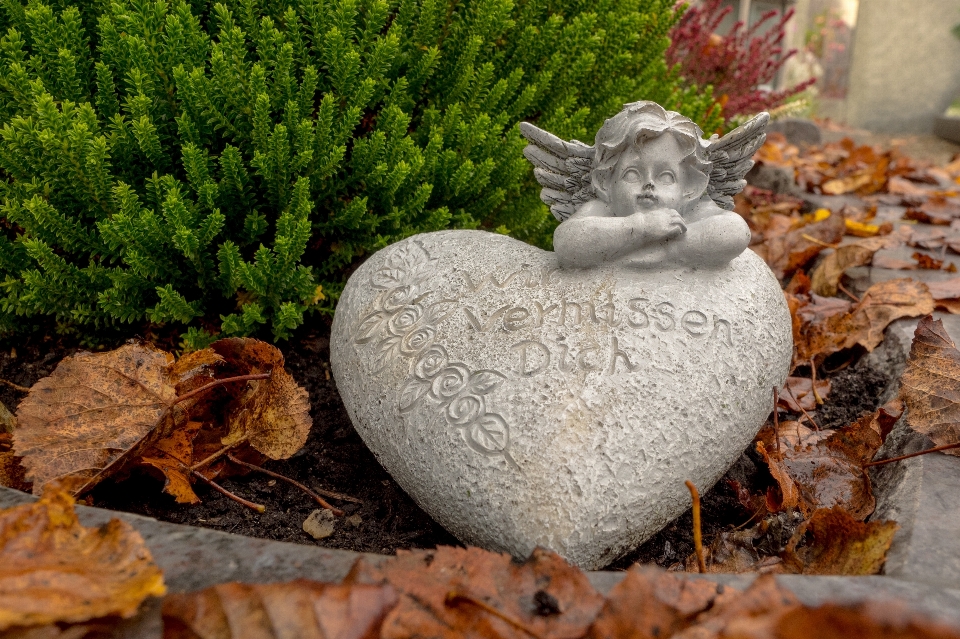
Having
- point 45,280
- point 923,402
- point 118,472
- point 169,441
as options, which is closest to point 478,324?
point 169,441

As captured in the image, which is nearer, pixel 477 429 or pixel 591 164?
pixel 477 429

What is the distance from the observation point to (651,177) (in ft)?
6.01

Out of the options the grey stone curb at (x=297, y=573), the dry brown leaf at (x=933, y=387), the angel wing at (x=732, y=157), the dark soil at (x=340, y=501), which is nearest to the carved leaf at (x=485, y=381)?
the dark soil at (x=340, y=501)

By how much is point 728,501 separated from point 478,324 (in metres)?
0.81

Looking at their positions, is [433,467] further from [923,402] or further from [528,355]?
[923,402]

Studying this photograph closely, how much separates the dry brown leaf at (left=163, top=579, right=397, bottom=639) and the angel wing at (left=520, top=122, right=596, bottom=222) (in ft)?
4.29

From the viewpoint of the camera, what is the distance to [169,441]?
1.75m

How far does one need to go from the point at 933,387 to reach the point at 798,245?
1760 mm

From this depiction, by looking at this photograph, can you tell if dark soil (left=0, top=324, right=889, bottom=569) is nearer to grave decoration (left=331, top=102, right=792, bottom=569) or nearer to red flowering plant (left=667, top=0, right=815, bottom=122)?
grave decoration (left=331, top=102, right=792, bottom=569)

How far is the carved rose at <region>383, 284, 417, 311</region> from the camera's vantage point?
6.33 ft

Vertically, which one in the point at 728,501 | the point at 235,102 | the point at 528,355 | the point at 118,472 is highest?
the point at 235,102

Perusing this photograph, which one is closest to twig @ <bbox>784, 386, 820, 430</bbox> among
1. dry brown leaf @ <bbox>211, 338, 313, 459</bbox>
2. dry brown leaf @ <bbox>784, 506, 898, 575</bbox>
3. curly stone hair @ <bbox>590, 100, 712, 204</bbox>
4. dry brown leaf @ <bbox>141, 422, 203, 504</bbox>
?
dry brown leaf @ <bbox>784, 506, 898, 575</bbox>

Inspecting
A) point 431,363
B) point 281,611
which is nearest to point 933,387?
point 431,363

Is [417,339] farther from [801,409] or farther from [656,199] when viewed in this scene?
[801,409]
